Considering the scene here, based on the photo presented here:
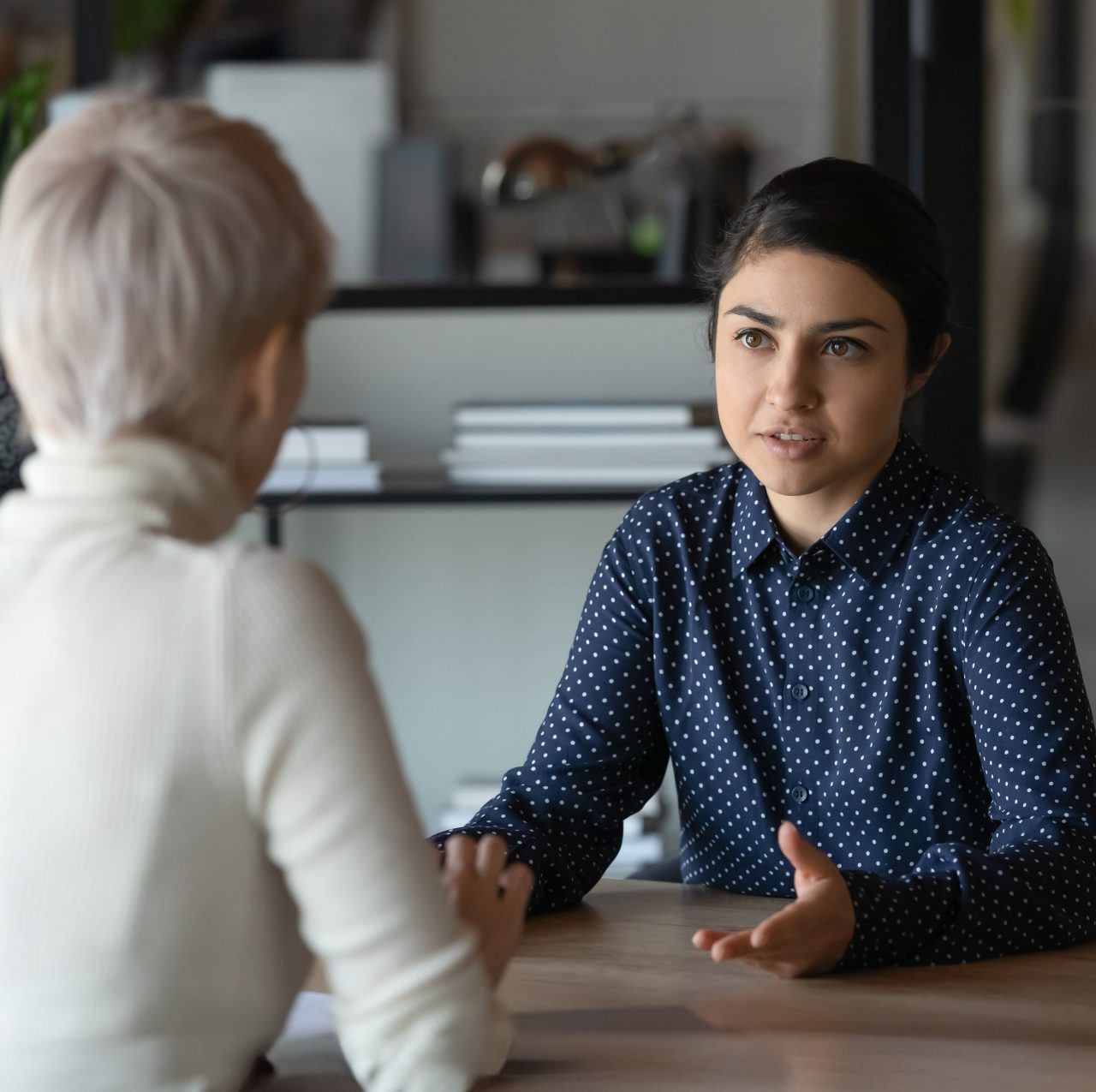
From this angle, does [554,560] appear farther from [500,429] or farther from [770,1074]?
[770,1074]

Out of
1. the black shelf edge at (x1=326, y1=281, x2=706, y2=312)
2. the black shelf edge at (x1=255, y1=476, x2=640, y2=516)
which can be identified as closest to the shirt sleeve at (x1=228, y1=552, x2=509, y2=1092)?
the black shelf edge at (x1=255, y1=476, x2=640, y2=516)

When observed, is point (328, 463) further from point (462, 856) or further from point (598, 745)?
point (462, 856)

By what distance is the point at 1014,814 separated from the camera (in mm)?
1153

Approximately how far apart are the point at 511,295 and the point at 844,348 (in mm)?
1411

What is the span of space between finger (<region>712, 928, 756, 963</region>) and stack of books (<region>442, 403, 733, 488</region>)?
5.06 feet

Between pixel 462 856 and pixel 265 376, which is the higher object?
pixel 265 376

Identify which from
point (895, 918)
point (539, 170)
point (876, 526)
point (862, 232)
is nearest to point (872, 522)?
point (876, 526)

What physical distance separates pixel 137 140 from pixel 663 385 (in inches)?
81.8

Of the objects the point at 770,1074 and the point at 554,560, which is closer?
the point at 770,1074

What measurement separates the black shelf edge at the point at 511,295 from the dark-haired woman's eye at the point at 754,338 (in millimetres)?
1277

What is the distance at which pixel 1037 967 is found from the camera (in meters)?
1.01

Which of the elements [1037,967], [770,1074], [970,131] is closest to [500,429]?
[970,131]

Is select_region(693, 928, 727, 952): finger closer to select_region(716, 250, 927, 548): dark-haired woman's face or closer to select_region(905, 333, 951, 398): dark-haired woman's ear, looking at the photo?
select_region(716, 250, 927, 548): dark-haired woman's face

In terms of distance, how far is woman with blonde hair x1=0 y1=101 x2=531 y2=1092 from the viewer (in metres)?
0.59
